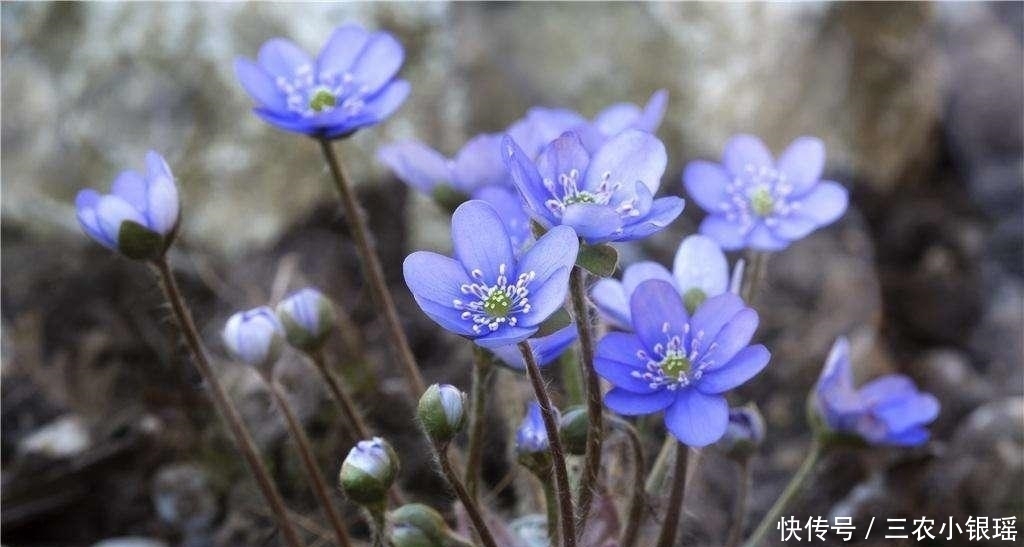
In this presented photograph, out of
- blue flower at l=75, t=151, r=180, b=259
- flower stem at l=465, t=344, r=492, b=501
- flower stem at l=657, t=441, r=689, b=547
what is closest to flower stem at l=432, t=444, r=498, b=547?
flower stem at l=465, t=344, r=492, b=501

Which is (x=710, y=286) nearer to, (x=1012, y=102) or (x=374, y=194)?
(x=374, y=194)

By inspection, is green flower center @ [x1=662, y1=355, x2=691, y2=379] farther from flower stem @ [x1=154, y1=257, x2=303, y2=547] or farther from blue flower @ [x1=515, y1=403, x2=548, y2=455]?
flower stem @ [x1=154, y1=257, x2=303, y2=547]

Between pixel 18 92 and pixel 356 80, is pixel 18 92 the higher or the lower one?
the higher one

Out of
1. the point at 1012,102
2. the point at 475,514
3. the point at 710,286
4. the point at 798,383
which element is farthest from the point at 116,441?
the point at 1012,102

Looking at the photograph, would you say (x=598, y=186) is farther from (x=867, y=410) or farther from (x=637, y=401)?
(x=867, y=410)

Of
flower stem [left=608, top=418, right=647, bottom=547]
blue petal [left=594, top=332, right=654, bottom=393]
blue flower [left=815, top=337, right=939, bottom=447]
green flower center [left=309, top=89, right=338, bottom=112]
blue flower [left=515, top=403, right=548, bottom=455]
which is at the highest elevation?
green flower center [left=309, top=89, right=338, bottom=112]

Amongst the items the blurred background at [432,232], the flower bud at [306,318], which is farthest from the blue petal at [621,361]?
the blurred background at [432,232]
